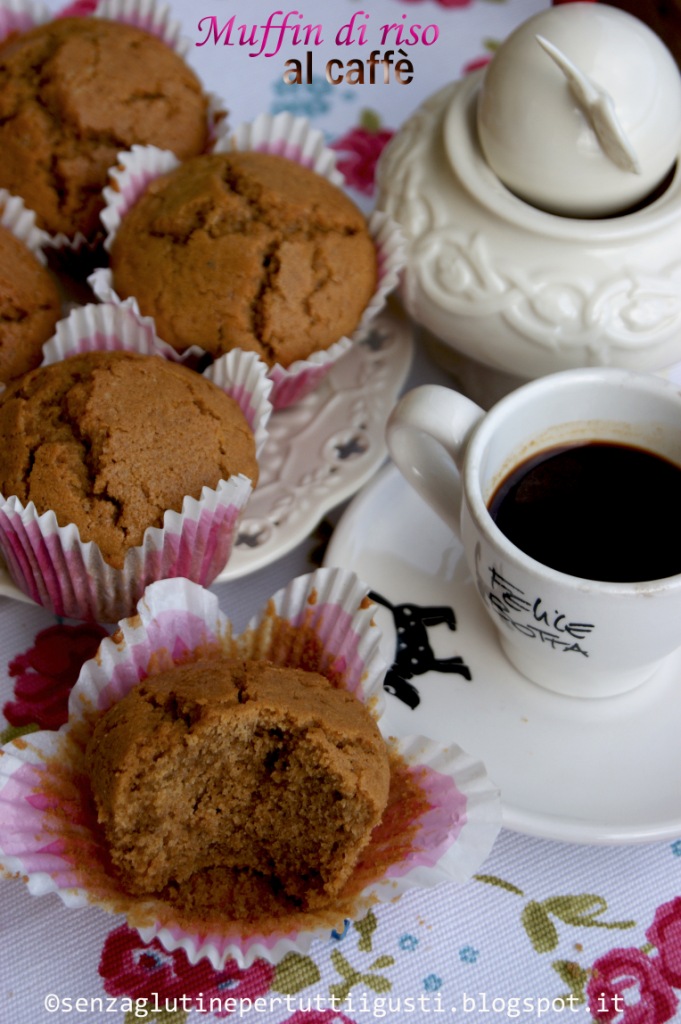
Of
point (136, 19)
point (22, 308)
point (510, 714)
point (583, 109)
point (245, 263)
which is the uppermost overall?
point (583, 109)

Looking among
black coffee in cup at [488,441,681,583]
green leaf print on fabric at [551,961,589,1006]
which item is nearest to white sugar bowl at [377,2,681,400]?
black coffee in cup at [488,441,681,583]

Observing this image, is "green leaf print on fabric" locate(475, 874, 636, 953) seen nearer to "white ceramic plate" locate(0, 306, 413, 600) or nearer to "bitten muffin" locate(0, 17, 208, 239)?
"white ceramic plate" locate(0, 306, 413, 600)

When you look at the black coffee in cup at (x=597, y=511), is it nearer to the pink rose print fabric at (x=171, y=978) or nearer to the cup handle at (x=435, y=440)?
the cup handle at (x=435, y=440)

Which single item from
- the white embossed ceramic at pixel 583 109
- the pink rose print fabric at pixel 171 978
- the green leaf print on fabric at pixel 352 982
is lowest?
the pink rose print fabric at pixel 171 978

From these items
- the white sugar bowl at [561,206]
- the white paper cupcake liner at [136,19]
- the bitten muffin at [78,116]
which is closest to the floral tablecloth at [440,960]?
the white sugar bowl at [561,206]

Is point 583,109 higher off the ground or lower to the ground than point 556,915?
higher

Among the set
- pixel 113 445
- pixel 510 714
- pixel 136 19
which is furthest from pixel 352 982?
pixel 136 19

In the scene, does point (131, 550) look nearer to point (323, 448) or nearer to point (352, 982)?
point (323, 448)

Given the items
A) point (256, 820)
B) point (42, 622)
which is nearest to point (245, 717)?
point (256, 820)
